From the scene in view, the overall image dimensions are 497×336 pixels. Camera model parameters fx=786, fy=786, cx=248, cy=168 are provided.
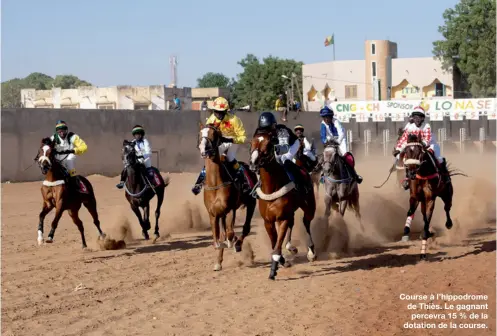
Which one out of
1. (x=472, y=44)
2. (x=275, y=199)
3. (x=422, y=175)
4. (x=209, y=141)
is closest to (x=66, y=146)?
(x=209, y=141)

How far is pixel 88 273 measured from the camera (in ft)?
44.1

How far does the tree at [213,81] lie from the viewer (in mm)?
119812

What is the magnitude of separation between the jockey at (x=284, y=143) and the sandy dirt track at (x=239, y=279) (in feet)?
5.37

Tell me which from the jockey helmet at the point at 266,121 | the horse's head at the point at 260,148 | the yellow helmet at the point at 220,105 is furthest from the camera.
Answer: the yellow helmet at the point at 220,105

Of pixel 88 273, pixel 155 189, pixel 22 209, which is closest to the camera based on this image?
pixel 88 273

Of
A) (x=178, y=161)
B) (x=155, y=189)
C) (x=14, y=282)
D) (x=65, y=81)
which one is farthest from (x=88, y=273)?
(x=65, y=81)

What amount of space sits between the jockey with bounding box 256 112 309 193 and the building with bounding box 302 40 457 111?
2660 inches

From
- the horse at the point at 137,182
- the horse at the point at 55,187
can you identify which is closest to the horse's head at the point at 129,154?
the horse at the point at 137,182

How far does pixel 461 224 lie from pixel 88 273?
9.43m

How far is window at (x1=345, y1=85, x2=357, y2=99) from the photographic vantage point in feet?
280

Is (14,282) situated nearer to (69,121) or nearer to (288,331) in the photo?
(288,331)

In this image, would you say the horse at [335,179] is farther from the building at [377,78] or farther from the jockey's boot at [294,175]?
the building at [377,78]

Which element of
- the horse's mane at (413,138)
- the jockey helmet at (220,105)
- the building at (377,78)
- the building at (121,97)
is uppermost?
the building at (377,78)

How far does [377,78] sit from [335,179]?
68.1 metres
